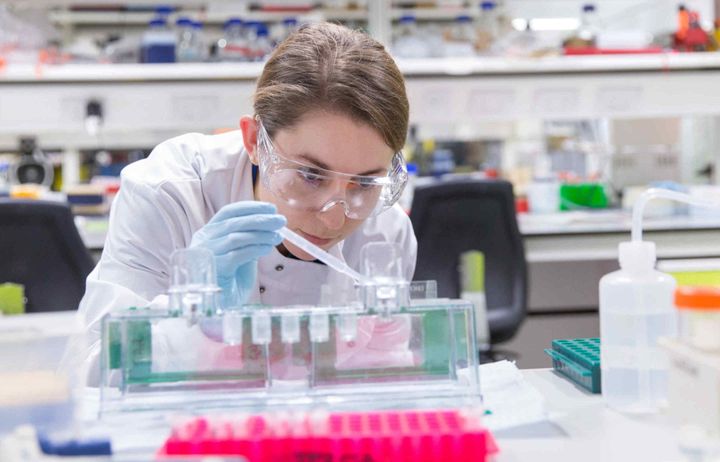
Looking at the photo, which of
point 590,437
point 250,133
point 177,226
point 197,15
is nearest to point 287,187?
point 250,133

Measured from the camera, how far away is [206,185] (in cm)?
158

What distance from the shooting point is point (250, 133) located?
1.43 m

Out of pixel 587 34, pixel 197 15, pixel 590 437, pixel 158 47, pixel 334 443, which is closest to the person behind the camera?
A: pixel 334 443

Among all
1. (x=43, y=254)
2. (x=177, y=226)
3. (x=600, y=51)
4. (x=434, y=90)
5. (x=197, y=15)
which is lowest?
(x=43, y=254)

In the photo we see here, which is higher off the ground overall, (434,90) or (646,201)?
(434,90)

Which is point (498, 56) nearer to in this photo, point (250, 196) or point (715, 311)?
point (250, 196)

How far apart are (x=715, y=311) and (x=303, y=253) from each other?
0.82 meters

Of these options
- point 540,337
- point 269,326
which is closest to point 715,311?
point 269,326

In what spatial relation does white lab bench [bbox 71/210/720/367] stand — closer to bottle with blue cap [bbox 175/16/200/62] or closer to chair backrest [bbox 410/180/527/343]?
chair backrest [bbox 410/180/527/343]

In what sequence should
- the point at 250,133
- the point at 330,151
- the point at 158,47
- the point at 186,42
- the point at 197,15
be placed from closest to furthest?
the point at 330,151 → the point at 250,133 → the point at 158,47 → the point at 186,42 → the point at 197,15

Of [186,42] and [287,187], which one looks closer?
[287,187]

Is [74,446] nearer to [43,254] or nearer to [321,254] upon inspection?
[321,254]

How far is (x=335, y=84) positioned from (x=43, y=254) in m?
1.48

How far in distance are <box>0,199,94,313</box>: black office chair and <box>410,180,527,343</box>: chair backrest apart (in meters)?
1.09
